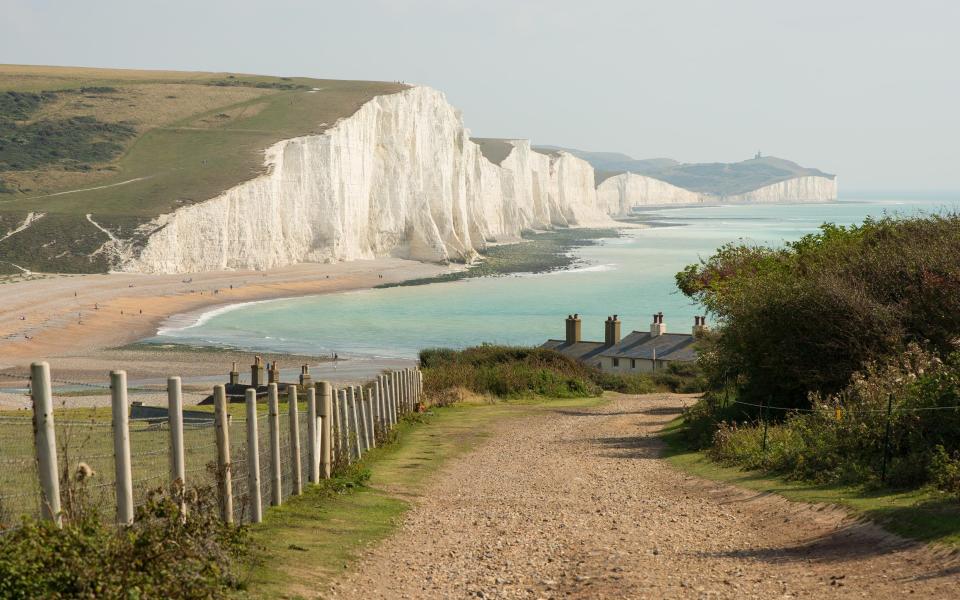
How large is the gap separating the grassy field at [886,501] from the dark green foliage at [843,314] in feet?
11.0

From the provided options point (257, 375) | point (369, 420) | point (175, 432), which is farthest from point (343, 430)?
point (257, 375)

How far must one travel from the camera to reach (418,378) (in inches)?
1192

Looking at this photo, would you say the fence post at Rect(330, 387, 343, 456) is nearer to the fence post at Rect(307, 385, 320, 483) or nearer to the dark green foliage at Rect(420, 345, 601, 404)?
the fence post at Rect(307, 385, 320, 483)

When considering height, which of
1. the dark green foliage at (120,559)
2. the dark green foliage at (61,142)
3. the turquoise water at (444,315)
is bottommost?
the turquoise water at (444,315)

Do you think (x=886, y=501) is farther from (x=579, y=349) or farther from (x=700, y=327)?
(x=579, y=349)

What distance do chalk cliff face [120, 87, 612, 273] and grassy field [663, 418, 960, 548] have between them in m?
81.6

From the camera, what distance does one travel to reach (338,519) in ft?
42.6

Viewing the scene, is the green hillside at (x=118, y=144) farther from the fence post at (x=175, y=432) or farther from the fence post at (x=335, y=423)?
the fence post at (x=175, y=432)

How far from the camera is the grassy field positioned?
1064 cm

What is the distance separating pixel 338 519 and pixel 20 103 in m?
154

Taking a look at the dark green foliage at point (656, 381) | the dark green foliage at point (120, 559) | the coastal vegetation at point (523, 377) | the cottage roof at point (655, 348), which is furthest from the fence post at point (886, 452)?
the cottage roof at point (655, 348)

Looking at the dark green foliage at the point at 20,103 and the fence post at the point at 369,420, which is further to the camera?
the dark green foliage at the point at 20,103

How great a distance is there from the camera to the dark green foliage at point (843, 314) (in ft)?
62.1

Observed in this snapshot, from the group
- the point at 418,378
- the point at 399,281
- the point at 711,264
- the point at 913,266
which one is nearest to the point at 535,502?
the point at 913,266
